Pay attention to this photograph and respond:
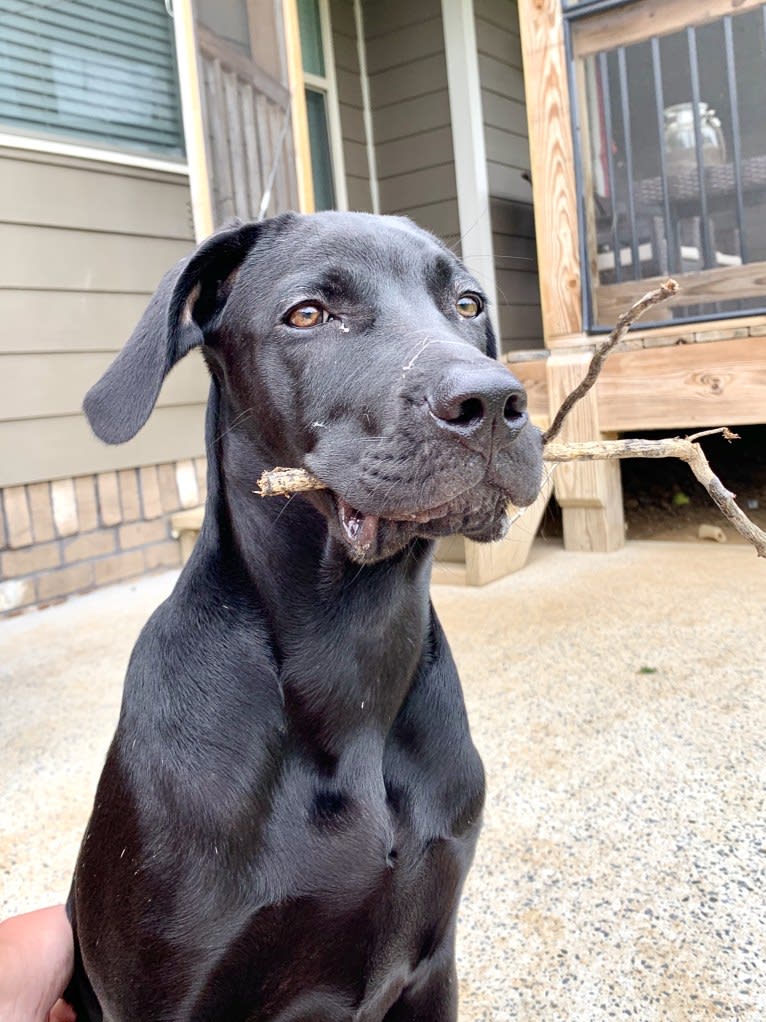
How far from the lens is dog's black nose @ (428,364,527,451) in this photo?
1.12 m

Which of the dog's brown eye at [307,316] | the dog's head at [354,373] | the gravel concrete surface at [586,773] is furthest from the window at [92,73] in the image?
the dog's brown eye at [307,316]

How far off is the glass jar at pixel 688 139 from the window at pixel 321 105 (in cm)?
280

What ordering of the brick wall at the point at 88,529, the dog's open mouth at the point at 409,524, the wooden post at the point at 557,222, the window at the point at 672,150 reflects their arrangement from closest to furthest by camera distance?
the dog's open mouth at the point at 409,524 → the window at the point at 672,150 → the wooden post at the point at 557,222 → the brick wall at the point at 88,529

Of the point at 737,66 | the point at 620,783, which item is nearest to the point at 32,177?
the point at 737,66

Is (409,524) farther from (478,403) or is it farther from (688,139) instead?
(688,139)

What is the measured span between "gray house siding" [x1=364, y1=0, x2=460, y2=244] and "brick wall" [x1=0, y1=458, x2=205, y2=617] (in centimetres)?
307

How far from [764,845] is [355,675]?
125 centimetres

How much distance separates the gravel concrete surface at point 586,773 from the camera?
179 cm

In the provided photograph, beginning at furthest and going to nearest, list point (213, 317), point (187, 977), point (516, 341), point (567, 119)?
point (516, 341) → point (567, 119) → point (213, 317) → point (187, 977)

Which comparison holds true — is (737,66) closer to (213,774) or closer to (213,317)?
(213,317)

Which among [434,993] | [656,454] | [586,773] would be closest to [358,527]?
[656,454]

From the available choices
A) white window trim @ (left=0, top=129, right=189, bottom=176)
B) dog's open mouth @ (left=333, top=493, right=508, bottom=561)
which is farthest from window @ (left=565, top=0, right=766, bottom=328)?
dog's open mouth @ (left=333, top=493, right=508, bottom=561)

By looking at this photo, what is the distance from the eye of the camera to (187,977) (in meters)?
1.25

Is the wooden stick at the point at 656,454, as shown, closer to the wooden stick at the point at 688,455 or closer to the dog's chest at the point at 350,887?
the wooden stick at the point at 688,455
